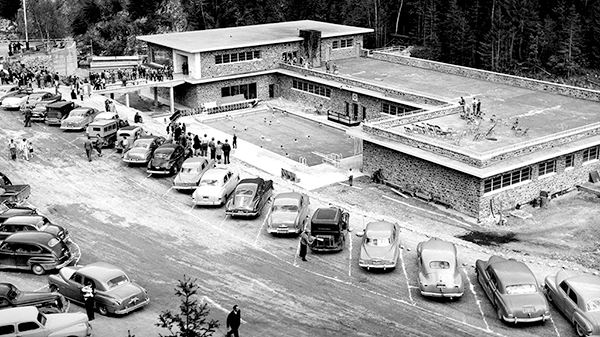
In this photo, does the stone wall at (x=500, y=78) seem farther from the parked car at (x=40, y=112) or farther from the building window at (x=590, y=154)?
the parked car at (x=40, y=112)

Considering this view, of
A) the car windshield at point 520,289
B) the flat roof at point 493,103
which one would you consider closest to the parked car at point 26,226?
the car windshield at point 520,289

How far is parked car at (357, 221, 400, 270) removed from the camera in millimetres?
29297

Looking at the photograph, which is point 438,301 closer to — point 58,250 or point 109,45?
point 58,250

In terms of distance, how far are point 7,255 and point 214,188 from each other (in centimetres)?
1066

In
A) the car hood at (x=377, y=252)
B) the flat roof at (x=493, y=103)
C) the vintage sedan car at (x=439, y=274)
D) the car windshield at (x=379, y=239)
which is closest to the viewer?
the vintage sedan car at (x=439, y=274)

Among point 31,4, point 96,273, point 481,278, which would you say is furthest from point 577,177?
point 31,4

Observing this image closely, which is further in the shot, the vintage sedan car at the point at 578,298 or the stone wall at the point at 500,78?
the stone wall at the point at 500,78

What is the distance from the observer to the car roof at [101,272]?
1010 inches

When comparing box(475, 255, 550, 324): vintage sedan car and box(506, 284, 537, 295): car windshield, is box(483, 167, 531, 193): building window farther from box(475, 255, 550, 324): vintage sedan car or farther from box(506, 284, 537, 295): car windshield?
box(506, 284, 537, 295): car windshield

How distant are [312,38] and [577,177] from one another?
29.1m

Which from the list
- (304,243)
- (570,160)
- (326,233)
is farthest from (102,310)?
(570,160)

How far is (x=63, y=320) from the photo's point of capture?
23172mm

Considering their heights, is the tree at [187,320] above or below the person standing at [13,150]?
above

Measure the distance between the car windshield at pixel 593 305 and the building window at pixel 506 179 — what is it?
12524 millimetres
